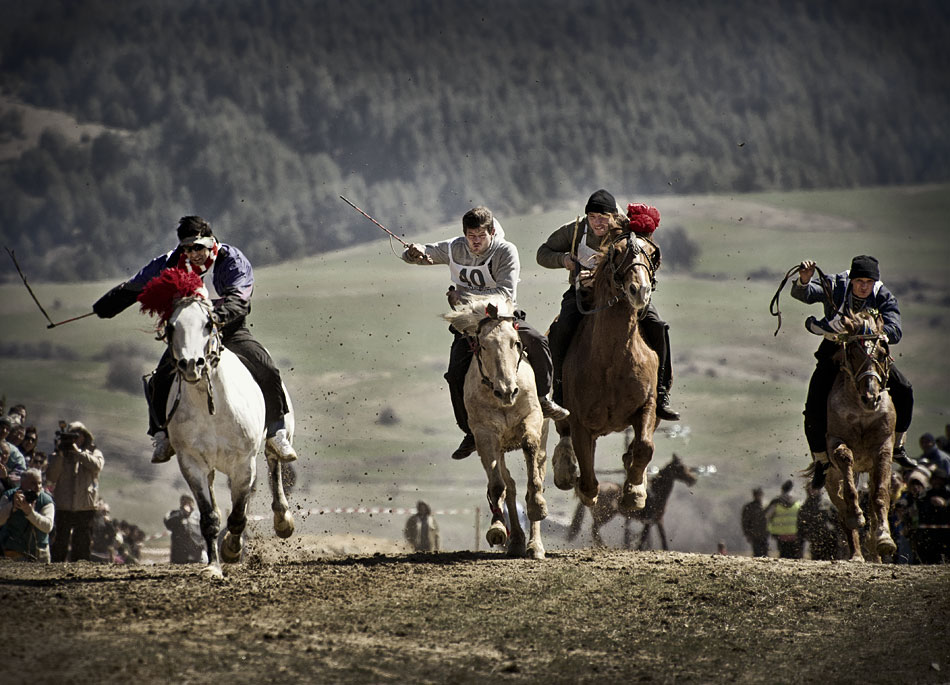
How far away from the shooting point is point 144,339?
27312 mm

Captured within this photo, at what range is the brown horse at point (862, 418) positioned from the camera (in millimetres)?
11711

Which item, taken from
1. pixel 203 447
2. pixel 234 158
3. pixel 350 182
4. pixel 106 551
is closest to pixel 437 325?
pixel 350 182

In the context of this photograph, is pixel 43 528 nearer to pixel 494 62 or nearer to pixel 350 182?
pixel 350 182

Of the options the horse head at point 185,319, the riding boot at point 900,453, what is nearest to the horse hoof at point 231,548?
the horse head at point 185,319

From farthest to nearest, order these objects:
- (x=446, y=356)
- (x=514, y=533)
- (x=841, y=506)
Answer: (x=446, y=356)
(x=841, y=506)
(x=514, y=533)

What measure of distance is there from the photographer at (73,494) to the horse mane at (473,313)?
5.23m

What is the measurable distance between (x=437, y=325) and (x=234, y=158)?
695 centimetres

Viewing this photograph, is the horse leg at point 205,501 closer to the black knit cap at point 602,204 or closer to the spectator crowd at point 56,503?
the spectator crowd at point 56,503

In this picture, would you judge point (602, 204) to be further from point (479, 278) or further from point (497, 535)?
point (497, 535)

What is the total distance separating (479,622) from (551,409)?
10.1 feet

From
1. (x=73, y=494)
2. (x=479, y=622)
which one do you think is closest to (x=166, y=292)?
(x=479, y=622)

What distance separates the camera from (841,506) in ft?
41.2

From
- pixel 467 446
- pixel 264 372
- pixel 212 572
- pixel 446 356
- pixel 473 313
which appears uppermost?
pixel 446 356

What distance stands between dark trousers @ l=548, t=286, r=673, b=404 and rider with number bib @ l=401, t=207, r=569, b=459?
280 mm
